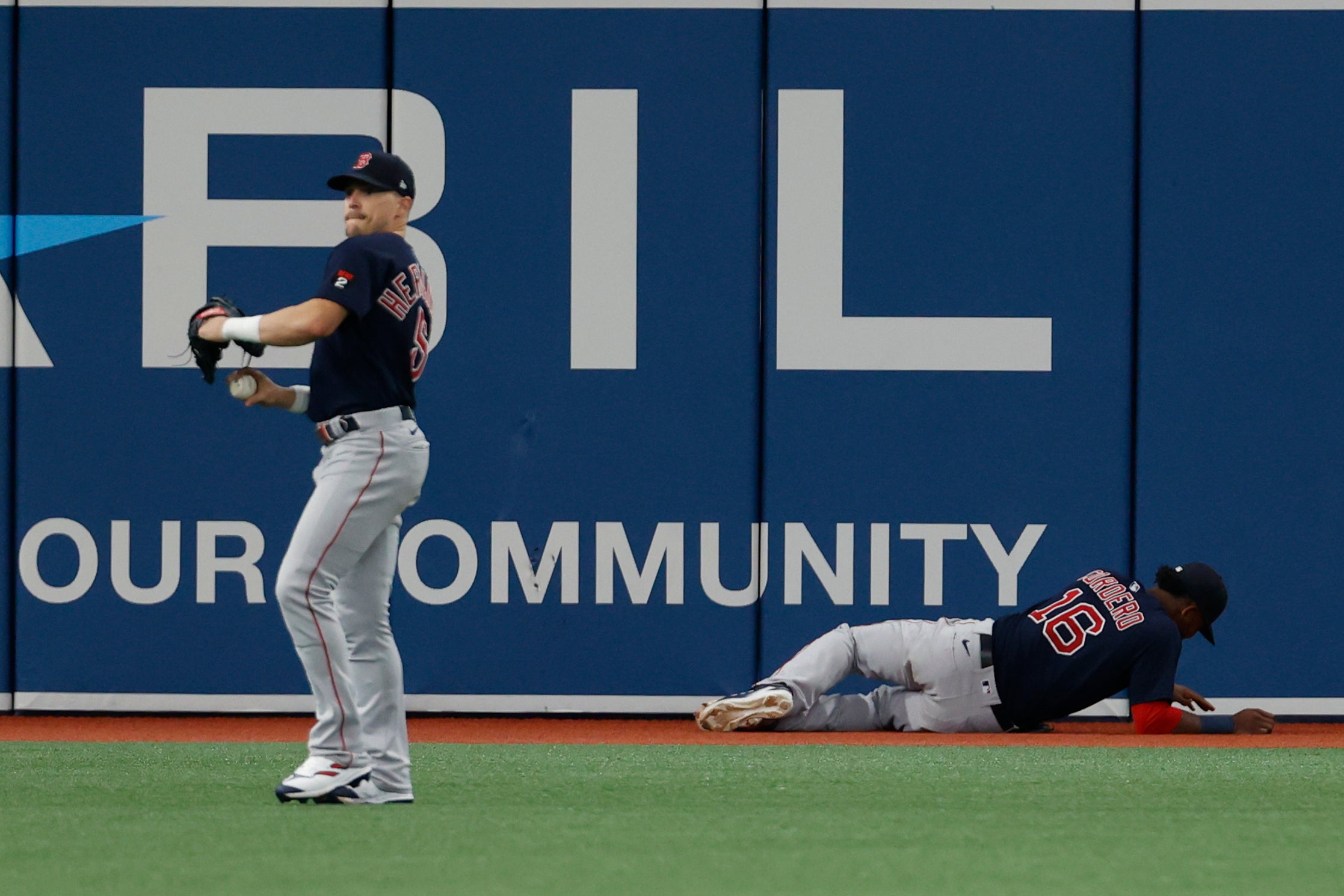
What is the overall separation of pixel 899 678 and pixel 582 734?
1.34 meters

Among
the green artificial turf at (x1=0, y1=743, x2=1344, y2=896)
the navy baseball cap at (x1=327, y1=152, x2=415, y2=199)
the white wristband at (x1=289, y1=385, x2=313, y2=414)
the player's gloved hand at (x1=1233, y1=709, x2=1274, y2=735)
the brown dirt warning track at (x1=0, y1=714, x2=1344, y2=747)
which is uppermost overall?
the navy baseball cap at (x1=327, y1=152, x2=415, y2=199)

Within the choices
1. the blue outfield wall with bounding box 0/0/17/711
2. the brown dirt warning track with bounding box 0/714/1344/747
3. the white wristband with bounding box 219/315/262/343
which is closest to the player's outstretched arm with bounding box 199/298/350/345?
the white wristband with bounding box 219/315/262/343

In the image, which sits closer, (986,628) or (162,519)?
(986,628)

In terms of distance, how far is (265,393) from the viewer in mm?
4375

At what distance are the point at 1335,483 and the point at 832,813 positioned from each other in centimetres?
429

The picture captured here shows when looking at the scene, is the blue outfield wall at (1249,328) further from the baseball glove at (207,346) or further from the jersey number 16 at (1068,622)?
the baseball glove at (207,346)

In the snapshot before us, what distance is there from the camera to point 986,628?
6762 mm

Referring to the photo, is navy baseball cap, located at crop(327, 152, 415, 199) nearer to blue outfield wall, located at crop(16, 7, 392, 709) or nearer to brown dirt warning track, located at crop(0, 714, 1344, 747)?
brown dirt warning track, located at crop(0, 714, 1344, 747)

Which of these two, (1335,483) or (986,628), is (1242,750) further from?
(1335,483)

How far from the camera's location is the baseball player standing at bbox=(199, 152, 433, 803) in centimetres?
418

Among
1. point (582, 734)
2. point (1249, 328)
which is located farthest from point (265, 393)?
point (1249, 328)

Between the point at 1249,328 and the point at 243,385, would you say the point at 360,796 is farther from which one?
the point at 1249,328

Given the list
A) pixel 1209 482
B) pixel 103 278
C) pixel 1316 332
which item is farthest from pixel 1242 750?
pixel 103 278

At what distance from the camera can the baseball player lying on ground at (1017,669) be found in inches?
255
